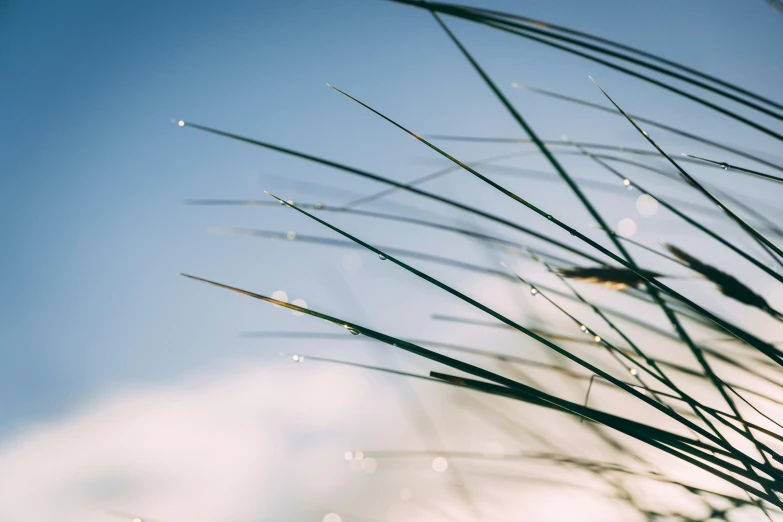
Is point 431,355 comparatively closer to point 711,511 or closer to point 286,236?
point 286,236

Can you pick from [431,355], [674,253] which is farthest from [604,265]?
[431,355]

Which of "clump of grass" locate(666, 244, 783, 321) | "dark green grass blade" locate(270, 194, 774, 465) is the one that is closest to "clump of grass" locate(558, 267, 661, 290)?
"clump of grass" locate(666, 244, 783, 321)

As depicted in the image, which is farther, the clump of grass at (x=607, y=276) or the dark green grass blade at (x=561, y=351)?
the clump of grass at (x=607, y=276)

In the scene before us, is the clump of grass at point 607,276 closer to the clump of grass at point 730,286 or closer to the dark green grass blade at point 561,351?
the clump of grass at point 730,286

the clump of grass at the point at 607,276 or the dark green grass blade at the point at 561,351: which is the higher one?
the clump of grass at the point at 607,276

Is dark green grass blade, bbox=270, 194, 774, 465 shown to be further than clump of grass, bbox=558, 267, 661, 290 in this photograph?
No

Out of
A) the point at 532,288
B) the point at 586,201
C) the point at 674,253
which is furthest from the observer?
the point at 532,288

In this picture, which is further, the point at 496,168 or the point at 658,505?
the point at 496,168

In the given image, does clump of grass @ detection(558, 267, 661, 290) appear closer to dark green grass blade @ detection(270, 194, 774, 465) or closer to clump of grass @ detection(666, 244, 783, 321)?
clump of grass @ detection(666, 244, 783, 321)

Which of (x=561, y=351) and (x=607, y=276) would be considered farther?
(x=607, y=276)

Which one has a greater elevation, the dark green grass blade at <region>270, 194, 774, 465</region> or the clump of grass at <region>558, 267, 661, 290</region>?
the clump of grass at <region>558, 267, 661, 290</region>

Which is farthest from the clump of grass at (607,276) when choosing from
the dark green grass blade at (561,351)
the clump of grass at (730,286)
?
the dark green grass blade at (561,351)
